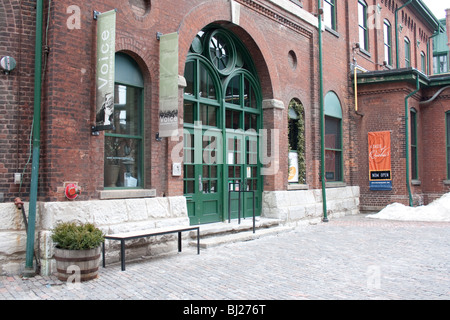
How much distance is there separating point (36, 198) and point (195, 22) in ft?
17.1

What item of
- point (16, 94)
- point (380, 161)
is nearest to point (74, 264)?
point (16, 94)

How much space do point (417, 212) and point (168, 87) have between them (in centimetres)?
996

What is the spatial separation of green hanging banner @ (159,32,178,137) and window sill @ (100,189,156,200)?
44.3 inches

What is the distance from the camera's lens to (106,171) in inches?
309

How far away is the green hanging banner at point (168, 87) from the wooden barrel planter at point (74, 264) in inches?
114

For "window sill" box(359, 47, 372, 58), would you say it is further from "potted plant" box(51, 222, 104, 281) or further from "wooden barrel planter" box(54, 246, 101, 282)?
"wooden barrel planter" box(54, 246, 101, 282)

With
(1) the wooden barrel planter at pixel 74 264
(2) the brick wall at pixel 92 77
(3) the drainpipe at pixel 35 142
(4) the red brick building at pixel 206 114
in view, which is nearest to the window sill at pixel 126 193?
(4) the red brick building at pixel 206 114

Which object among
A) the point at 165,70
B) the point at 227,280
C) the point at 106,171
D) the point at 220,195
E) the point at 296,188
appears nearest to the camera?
the point at 227,280

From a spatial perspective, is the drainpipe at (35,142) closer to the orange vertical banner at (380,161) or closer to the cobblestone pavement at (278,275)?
the cobblestone pavement at (278,275)

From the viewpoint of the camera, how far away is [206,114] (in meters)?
10.5

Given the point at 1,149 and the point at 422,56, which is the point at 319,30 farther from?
the point at 422,56

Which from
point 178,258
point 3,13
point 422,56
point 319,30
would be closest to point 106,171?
point 178,258

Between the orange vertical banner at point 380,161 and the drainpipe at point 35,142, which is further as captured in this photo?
the orange vertical banner at point 380,161

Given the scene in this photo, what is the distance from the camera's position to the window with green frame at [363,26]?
17641mm
